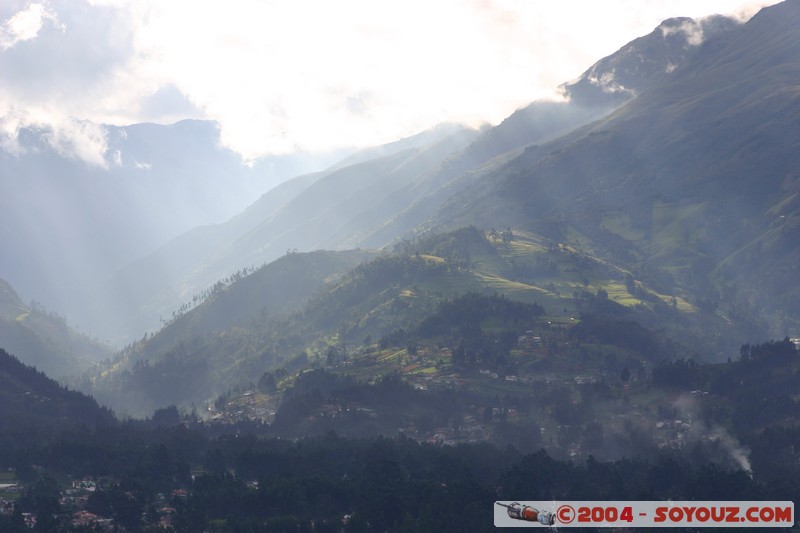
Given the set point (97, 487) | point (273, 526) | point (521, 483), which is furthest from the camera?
point (97, 487)

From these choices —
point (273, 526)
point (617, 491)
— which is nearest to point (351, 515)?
point (273, 526)

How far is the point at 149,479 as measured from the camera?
199m

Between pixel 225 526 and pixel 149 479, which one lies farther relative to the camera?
pixel 149 479

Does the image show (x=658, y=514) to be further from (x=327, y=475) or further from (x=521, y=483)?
(x=327, y=475)

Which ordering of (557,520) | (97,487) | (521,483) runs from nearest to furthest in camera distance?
(557,520)
(521,483)
(97,487)

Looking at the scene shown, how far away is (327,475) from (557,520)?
58.5 m

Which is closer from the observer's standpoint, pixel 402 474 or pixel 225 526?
pixel 225 526

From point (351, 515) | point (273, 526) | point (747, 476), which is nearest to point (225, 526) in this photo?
point (273, 526)

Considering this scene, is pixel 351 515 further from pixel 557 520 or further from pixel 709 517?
pixel 709 517

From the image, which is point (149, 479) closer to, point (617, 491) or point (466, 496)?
point (466, 496)

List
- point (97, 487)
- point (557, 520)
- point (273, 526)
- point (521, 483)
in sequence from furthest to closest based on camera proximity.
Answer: point (97, 487), point (521, 483), point (273, 526), point (557, 520)

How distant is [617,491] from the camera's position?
18012 centimetres

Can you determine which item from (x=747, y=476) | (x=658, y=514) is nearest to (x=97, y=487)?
(x=658, y=514)

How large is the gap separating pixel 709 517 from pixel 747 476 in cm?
3049
